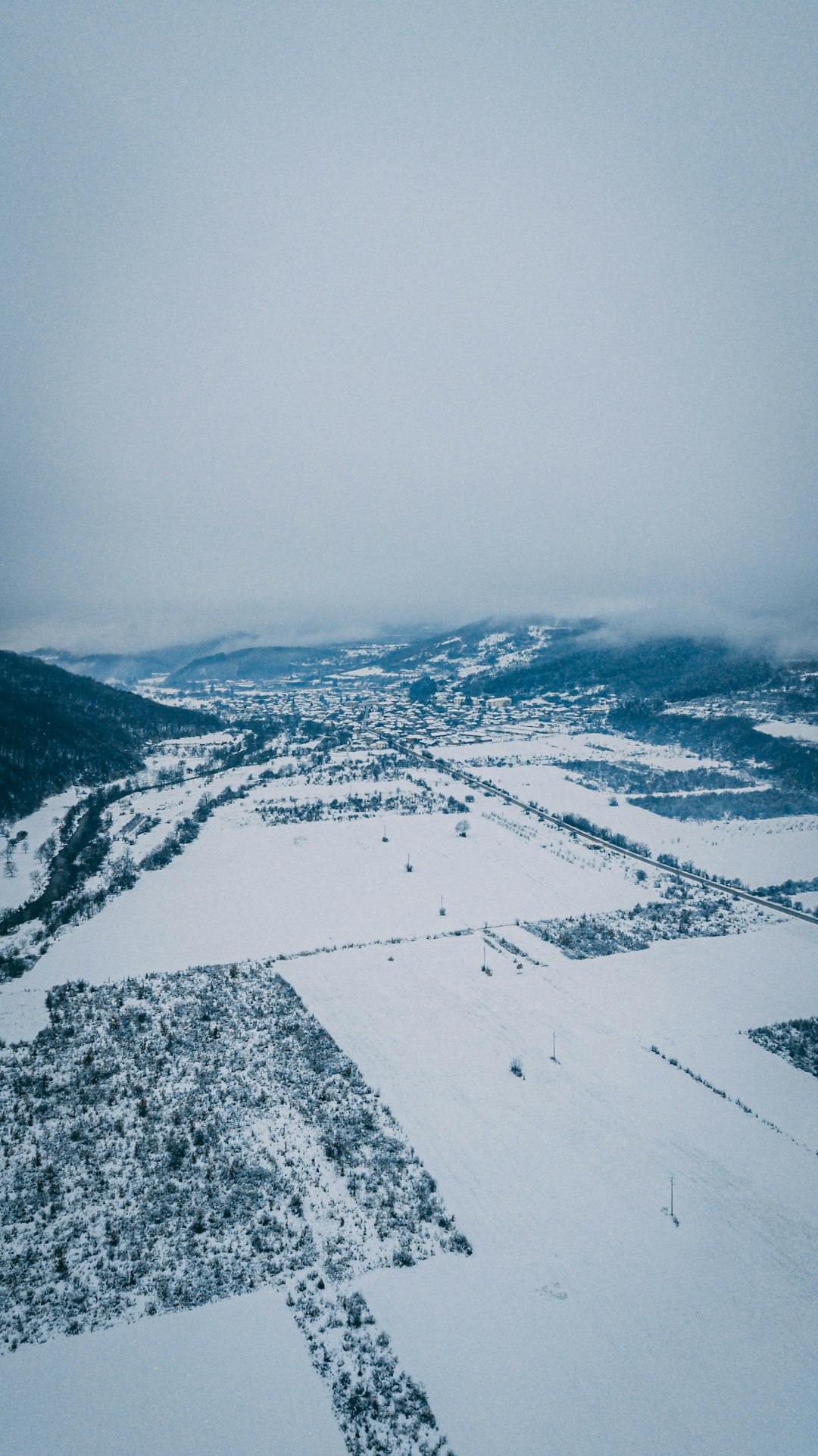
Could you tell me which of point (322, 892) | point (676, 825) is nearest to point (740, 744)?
point (676, 825)

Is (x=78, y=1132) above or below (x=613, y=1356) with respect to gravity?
above

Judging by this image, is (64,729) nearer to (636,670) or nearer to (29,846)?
(29,846)

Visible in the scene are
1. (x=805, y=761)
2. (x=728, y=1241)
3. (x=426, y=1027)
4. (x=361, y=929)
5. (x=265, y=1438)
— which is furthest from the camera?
(x=805, y=761)

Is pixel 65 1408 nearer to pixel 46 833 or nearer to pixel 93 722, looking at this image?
pixel 46 833

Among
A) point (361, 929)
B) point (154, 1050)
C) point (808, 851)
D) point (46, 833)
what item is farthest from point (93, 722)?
point (808, 851)

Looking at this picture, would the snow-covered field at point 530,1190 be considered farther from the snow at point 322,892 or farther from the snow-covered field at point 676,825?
the snow-covered field at point 676,825

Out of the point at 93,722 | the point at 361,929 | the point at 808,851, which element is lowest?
the point at 808,851

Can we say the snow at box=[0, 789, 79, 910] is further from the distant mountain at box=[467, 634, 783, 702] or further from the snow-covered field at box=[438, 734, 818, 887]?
the distant mountain at box=[467, 634, 783, 702]

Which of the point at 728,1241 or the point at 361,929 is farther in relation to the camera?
the point at 361,929
